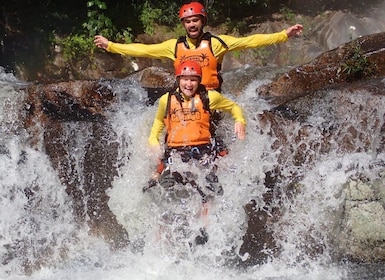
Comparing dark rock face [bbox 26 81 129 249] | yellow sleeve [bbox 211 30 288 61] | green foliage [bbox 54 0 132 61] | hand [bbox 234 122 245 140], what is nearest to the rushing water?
dark rock face [bbox 26 81 129 249]

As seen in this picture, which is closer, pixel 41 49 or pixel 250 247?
pixel 250 247

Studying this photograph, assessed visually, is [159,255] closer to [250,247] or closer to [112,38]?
[250,247]

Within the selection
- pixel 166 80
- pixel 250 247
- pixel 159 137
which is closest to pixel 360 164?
pixel 250 247

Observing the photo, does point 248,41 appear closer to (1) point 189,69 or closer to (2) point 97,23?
(1) point 189,69

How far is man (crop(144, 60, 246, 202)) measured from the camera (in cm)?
517

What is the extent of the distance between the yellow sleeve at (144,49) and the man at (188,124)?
2.31 feet

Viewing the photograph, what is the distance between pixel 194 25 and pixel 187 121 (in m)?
1.10

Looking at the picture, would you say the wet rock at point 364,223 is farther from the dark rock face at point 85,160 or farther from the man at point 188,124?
the dark rock face at point 85,160

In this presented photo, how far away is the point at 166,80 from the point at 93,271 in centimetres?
349

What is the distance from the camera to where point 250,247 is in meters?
5.56

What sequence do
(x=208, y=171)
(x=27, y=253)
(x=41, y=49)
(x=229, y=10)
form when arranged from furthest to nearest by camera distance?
(x=229, y=10) < (x=41, y=49) < (x=27, y=253) < (x=208, y=171)

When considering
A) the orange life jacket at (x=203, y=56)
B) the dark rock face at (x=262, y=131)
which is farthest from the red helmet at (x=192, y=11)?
the dark rock face at (x=262, y=131)

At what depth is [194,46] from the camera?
5.90 metres

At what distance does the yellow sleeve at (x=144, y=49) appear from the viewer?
18.6 feet
